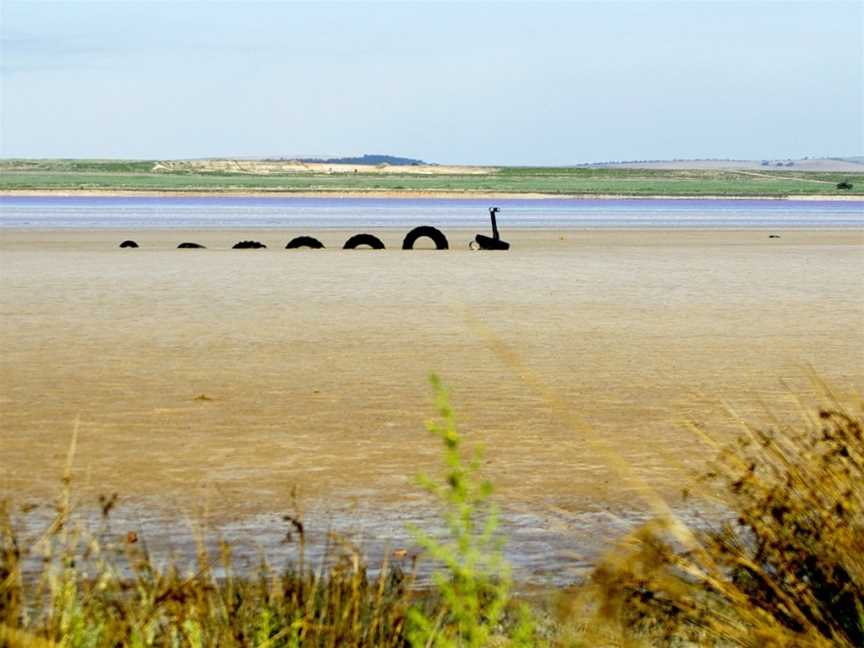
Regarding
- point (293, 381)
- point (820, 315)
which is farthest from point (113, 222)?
point (293, 381)

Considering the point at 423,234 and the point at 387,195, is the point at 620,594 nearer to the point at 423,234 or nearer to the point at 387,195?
the point at 423,234

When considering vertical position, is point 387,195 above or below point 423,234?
below

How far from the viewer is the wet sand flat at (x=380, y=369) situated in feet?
34.1

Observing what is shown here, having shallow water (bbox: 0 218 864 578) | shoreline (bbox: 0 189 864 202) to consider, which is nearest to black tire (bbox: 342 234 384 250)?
shallow water (bbox: 0 218 864 578)

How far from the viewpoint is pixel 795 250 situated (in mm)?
40438

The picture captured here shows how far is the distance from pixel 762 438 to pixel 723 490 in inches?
144

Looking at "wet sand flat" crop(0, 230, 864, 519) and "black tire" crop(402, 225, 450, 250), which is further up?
"wet sand flat" crop(0, 230, 864, 519)

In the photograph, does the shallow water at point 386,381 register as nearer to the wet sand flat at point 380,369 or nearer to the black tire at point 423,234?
the wet sand flat at point 380,369

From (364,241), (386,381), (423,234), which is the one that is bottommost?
(364,241)

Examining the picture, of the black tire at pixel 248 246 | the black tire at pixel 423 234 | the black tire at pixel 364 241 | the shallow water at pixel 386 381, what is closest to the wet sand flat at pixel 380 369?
the shallow water at pixel 386 381

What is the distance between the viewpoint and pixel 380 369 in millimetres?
15484

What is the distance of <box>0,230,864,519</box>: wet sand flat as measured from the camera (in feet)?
34.1

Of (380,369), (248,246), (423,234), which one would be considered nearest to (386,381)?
(380,369)

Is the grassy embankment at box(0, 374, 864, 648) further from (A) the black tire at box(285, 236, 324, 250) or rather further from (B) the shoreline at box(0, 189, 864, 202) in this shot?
(B) the shoreline at box(0, 189, 864, 202)
